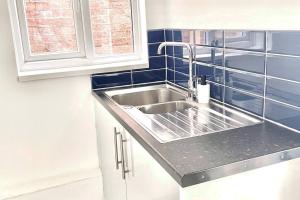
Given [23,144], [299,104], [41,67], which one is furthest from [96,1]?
[299,104]

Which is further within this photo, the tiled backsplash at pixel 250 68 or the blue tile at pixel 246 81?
the blue tile at pixel 246 81

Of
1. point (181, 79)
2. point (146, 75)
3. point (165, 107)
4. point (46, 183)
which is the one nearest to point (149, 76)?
point (146, 75)

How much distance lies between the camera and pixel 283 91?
4.14ft

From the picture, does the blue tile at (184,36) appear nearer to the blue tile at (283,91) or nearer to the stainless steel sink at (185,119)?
the stainless steel sink at (185,119)

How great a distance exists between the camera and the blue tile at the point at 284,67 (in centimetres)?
119

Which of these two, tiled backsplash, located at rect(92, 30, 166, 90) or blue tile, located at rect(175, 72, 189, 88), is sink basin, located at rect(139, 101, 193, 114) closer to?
blue tile, located at rect(175, 72, 189, 88)

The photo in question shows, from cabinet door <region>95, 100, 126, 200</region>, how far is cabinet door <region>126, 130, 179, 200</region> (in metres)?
0.16

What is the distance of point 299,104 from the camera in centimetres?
119

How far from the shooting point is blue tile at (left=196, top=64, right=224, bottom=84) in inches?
65.3

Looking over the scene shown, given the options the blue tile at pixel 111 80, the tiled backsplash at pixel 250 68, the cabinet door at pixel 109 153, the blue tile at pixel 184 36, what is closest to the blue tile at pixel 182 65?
the tiled backsplash at pixel 250 68

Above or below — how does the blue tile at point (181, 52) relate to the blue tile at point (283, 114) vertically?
above

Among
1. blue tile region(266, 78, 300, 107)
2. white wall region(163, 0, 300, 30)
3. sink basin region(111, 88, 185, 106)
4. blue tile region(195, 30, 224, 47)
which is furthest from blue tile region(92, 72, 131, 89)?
blue tile region(266, 78, 300, 107)

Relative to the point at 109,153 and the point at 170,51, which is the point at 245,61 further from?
the point at 109,153

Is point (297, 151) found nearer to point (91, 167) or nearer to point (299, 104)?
point (299, 104)
